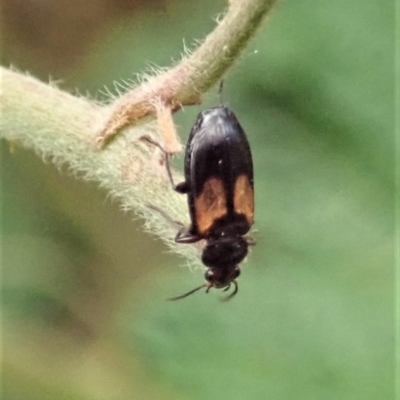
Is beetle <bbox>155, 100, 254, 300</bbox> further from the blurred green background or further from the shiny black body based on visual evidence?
the blurred green background

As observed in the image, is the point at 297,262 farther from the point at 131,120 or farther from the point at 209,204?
the point at 131,120

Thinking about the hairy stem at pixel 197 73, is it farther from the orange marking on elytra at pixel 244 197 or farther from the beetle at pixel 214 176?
the orange marking on elytra at pixel 244 197

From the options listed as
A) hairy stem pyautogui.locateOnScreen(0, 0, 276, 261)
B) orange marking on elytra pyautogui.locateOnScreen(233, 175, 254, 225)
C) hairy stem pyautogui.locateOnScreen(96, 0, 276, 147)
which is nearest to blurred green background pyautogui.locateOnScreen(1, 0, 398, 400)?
orange marking on elytra pyautogui.locateOnScreen(233, 175, 254, 225)

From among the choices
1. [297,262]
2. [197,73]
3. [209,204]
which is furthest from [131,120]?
[297,262]

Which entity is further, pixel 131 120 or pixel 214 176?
pixel 214 176

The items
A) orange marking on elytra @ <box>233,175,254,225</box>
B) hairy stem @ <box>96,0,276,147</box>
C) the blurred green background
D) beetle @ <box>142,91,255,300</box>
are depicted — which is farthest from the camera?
the blurred green background

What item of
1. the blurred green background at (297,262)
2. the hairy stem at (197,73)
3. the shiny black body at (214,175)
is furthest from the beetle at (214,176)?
the blurred green background at (297,262)

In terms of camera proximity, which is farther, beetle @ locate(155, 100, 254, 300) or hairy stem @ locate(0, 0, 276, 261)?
beetle @ locate(155, 100, 254, 300)

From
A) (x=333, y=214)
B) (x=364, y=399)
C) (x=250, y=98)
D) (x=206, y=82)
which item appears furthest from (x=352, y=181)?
(x=206, y=82)

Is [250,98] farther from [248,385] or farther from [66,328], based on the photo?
[66,328]
